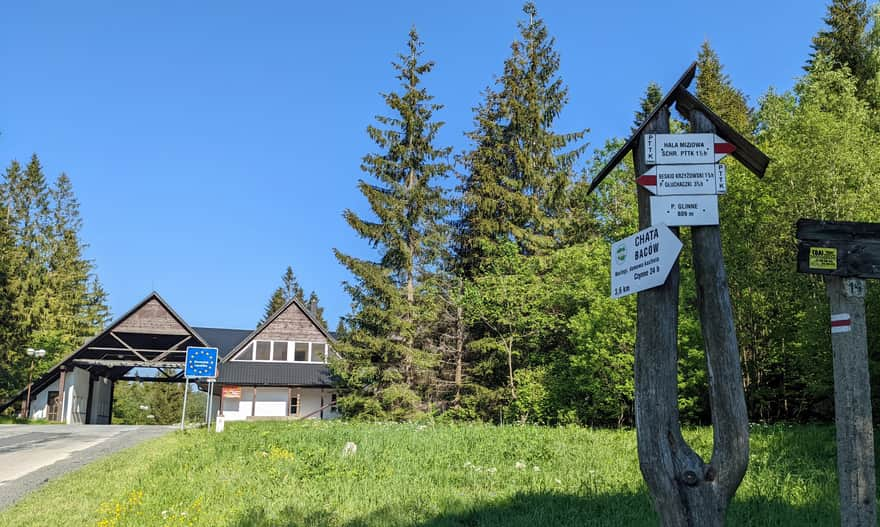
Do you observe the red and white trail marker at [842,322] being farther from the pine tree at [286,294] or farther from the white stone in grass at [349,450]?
the pine tree at [286,294]

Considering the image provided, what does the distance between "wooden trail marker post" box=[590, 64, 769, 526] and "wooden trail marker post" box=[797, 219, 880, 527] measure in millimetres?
1947

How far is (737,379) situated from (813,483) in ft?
23.4

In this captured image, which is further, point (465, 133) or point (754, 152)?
point (465, 133)

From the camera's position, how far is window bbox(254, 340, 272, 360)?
45.1 metres

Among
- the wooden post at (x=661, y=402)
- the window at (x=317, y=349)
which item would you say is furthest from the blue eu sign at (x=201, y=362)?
the window at (x=317, y=349)

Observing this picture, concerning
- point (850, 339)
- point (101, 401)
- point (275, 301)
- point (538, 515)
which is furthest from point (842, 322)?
point (275, 301)

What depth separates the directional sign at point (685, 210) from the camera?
4582 millimetres

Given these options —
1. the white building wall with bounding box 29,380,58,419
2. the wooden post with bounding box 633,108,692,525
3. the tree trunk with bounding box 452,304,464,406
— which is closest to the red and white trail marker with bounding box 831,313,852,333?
the wooden post with bounding box 633,108,692,525

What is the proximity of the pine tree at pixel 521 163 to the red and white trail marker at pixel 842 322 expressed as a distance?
25.3m

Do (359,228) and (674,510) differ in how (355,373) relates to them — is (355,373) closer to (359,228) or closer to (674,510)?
(359,228)

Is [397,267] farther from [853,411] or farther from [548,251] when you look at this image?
[853,411]

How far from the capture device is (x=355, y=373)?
3102 centimetres

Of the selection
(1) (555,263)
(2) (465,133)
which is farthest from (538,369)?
(2) (465,133)

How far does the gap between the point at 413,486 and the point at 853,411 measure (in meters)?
5.81
